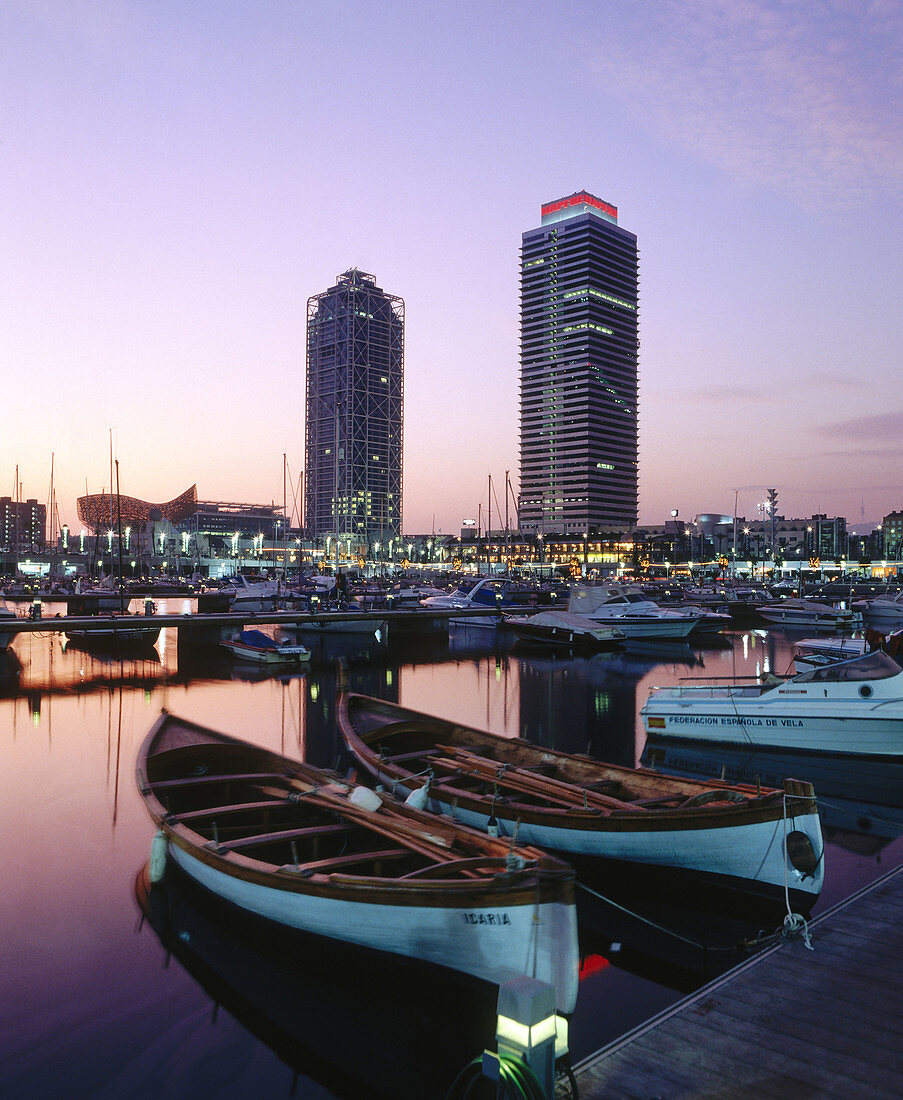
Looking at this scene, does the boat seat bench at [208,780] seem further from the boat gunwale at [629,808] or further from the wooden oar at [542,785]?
the wooden oar at [542,785]

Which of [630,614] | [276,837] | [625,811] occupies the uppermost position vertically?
[625,811]

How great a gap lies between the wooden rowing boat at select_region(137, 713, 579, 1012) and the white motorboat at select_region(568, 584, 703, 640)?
4060 cm

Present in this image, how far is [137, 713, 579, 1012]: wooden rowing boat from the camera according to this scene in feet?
22.3

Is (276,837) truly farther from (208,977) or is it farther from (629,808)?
(629,808)

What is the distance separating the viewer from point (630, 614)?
51938 mm

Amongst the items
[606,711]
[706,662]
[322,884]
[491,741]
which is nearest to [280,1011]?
[322,884]

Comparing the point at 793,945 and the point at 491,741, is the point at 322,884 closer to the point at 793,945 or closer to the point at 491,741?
the point at 793,945

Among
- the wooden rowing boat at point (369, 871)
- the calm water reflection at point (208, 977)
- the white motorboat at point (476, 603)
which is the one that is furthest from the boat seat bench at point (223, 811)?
the white motorboat at point (476, 603)

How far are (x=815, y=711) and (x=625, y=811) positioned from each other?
1150cm

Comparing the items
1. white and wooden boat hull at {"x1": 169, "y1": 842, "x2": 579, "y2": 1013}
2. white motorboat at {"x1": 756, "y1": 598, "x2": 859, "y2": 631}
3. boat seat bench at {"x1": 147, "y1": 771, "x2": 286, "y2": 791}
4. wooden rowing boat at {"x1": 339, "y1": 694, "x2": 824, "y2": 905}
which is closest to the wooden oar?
wooden rowing boat at {"x1": 339, "y1": 694, "x2": 824, "y2": 905}

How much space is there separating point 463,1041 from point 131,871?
763cm

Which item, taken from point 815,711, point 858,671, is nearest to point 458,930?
point 815,711

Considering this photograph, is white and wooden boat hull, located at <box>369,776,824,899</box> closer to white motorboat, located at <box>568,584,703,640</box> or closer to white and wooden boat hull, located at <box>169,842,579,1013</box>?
white and wooden boat hull, located at <box>169,842,579,1013</box>

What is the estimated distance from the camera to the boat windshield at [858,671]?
18.4 metres
